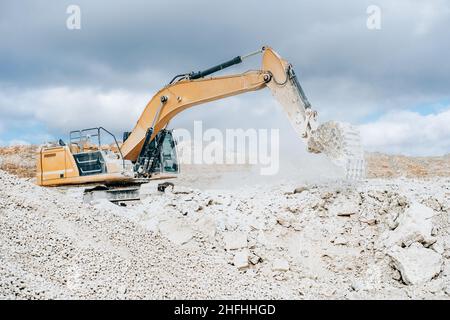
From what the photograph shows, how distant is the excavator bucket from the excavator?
21 millimetres

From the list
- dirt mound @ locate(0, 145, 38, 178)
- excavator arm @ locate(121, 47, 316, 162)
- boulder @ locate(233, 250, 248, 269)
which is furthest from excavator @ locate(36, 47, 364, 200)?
dirt mound @ locate(0, 145, 38, 178)

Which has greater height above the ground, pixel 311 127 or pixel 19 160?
pixel 311 127

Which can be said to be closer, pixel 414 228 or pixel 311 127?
pixel 414 228

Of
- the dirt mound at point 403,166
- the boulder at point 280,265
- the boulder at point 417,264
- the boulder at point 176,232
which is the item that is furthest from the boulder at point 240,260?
the dirt mound at point 403,166

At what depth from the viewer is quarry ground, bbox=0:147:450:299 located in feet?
25.4

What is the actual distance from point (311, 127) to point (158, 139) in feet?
14.8

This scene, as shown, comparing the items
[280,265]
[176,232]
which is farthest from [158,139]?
[280,265]

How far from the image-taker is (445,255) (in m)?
9.43

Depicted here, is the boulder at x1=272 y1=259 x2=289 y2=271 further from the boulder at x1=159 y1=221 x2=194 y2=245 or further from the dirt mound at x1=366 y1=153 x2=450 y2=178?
the dirt mound at x1=366 y1=153 x2=450 y2=178

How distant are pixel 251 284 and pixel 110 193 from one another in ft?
19.4

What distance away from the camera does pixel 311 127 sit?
10.9 meters

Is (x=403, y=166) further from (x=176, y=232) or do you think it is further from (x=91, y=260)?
(x=91, y=260)
